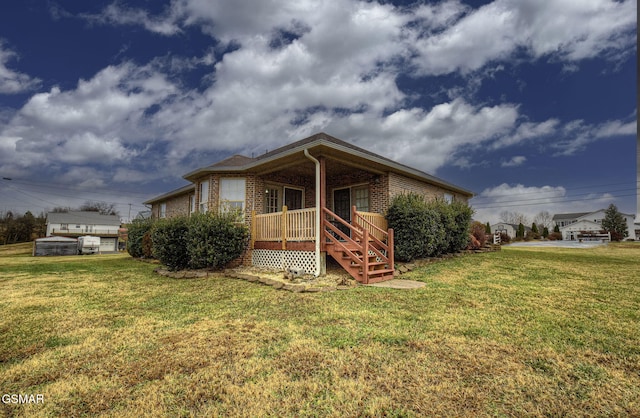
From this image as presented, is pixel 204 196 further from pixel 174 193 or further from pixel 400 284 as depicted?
pixel 400 284

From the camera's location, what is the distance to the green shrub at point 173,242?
30.8ft

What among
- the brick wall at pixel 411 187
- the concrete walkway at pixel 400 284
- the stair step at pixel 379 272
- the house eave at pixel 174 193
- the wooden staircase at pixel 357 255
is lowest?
the concrete walkway at pixel 400 284

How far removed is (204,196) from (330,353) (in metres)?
9.90

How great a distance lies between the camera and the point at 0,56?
38.4ft

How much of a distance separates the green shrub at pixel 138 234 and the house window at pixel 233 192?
21.0 feet

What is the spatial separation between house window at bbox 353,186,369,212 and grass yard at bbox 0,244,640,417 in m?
5.62

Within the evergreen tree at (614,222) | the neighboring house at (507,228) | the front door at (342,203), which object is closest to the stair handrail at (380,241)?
the front door at (342,203)

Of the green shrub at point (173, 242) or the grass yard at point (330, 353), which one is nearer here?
the grass yard at point (330, 353)

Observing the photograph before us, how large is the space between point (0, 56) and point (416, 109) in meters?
18.5

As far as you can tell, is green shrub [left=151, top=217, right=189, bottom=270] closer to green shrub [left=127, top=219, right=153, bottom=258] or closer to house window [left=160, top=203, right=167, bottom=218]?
green shrub [left=127, top=219, right=153, bottom=258]

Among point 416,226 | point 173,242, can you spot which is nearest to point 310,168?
point 416,226

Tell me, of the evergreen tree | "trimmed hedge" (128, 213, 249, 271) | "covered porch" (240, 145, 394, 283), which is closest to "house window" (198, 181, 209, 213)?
"trimmed hedge" (128, 213, 249, 271)

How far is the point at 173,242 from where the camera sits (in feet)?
31.0

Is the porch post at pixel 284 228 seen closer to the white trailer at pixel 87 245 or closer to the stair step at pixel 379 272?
the stair step at pixel 379 272
